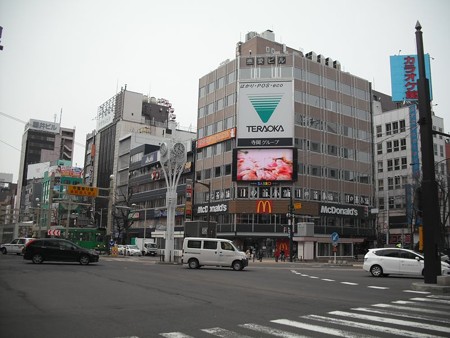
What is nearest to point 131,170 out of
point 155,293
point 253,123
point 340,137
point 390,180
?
point 253,123

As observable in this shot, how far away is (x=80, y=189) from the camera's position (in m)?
50.4

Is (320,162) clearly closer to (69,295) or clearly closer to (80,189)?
(80,189)

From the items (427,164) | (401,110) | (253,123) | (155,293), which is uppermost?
(401,110)

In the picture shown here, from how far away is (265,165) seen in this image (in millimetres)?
59656

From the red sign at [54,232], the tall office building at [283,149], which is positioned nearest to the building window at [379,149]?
the tall office building at [283,149]

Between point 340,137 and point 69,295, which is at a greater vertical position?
point 340,137

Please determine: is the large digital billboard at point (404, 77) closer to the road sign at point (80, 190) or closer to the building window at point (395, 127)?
the building window at point (395, 127)

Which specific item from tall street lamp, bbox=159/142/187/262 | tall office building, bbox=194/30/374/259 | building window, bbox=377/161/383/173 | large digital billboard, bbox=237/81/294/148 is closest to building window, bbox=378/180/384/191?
A: building window, bbox=377/161/383/173

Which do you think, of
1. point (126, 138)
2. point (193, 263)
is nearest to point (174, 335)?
point (193, 263)

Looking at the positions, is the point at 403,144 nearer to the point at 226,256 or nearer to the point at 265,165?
the point at 265,165

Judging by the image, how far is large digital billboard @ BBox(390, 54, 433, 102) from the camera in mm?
67375

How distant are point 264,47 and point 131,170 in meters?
40.0

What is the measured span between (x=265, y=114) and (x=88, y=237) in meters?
29.4

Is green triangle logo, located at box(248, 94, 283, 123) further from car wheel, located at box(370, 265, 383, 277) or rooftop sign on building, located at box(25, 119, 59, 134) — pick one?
rooftop sign on building, located at box(25, 119, 59, 134)
